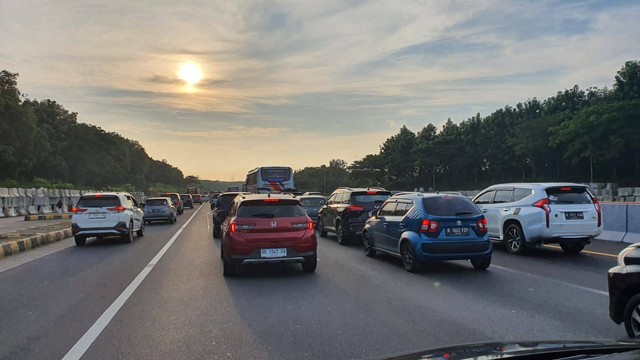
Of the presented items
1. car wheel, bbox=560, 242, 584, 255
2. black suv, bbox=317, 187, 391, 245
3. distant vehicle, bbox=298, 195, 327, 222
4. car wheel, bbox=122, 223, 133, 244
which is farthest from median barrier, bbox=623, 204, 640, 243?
car wheel, bbox=122, 223, 133, 244

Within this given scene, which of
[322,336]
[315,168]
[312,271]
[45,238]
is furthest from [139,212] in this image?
[315,168]

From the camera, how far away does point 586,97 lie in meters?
77.9

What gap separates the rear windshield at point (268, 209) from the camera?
10.4 m

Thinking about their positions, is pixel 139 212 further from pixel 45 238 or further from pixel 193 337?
pixel 193 337

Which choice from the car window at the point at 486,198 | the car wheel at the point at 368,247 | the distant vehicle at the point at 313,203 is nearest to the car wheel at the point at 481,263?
the car wheel at the point at 368,247

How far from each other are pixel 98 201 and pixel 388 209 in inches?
414

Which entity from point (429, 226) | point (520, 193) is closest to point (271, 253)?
point (429, 226)

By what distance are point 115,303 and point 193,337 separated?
8.26 ft

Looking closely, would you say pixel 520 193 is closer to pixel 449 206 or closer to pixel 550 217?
pixel 550 217

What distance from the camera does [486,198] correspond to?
47.5ft

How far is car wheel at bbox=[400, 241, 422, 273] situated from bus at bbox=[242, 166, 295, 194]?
23795 millimetres

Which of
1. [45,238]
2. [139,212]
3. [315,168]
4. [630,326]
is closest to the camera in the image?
[630,326]

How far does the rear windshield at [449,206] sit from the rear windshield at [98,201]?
451 inches

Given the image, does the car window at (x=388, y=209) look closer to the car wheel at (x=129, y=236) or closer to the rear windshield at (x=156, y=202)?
the car wheel at (x=129, y=236)
